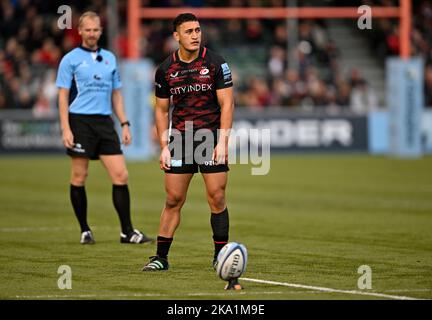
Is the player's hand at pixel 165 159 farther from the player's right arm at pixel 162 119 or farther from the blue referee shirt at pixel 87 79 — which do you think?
the blue referee shirt at pixel 87 79

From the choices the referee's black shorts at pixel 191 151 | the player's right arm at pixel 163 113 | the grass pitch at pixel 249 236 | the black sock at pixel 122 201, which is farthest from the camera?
the black sock at pixel 122 201

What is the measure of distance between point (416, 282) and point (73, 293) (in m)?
2.75

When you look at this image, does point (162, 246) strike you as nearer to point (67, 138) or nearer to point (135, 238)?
point (135, 238)

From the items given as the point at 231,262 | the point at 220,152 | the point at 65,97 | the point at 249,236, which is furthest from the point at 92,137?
the point at 231,262

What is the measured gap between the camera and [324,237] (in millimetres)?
12727

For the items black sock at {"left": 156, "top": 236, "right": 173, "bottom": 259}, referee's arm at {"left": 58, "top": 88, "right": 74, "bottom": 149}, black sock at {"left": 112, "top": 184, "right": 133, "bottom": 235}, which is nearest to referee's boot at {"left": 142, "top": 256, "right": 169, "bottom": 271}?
black sock at {"left": 156, "top": 236, "right": 173, "bottom": 259}

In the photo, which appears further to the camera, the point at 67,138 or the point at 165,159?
the point at 67,138

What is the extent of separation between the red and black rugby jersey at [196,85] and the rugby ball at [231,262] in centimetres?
127

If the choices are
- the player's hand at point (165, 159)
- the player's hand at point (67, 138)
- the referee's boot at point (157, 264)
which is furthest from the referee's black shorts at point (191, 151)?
the player's hand at point (67, 138)

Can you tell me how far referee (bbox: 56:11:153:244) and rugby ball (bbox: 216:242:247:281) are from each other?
3405 mm

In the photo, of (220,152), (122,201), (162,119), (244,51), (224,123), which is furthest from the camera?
(244,51)

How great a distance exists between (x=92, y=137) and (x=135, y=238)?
118cm

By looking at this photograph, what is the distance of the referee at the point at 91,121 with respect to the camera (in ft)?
40.1

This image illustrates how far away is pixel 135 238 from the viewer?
40.2ft
